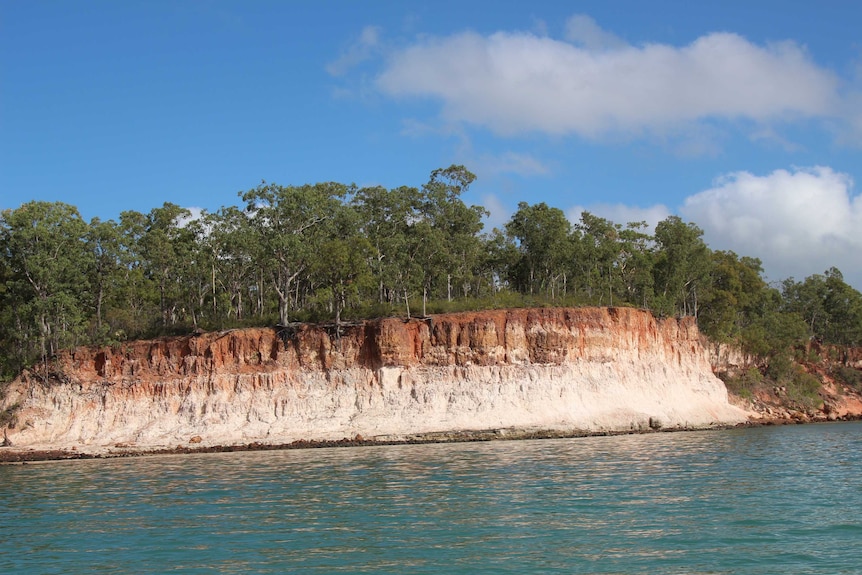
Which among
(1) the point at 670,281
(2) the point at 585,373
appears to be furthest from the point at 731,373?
(2) the point at 585,373

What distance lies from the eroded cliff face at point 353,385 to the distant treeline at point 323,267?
101 inches

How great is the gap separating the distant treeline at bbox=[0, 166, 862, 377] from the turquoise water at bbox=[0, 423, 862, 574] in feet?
66.9

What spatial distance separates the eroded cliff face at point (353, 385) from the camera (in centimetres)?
5097

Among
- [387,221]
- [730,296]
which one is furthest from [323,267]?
[730,296]

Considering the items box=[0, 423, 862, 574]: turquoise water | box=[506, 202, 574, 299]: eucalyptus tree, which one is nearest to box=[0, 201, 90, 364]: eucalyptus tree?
box=[0, 423, 862, 574]: turquoise water

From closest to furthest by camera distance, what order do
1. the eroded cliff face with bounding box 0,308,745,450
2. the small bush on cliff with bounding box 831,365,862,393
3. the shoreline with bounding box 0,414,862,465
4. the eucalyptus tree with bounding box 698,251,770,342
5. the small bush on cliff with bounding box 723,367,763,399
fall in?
the shoreline with bounding box 0,414,862,465, the eroded cliff face with bounding box 0,308,745,450, the small bush on cliff with bounding box 723,367,763,399, the eucalyptus tree with bounding box 698,251,770,342, the small bush on cliff with bounding box 831,365,862,393

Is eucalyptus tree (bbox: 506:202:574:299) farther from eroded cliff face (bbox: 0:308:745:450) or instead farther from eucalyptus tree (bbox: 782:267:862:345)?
eucalyptus tree (bbox: 782:267:862:345)

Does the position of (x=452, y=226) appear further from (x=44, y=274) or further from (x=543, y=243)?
(x=44, y=274)

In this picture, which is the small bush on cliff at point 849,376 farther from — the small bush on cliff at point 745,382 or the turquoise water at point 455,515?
the turquoise water at point 455,515

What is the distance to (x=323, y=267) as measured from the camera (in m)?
55.4

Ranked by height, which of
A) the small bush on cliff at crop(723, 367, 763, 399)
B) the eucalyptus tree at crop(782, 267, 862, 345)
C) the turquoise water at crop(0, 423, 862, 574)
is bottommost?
the turquoise water at crop(0, 423, 862, 574)

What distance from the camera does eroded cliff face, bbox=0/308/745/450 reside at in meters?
51.0

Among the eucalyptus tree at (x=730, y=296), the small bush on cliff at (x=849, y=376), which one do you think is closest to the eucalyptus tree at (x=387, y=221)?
the eucalyptus tree at (x=730, y=296)

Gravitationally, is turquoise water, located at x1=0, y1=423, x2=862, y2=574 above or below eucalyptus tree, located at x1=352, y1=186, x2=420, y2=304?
below
